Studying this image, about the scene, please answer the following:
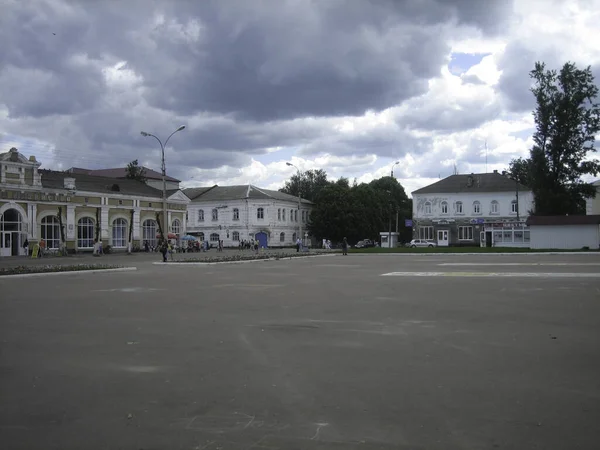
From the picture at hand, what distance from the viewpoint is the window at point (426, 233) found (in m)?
81.0

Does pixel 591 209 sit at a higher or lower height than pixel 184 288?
higher

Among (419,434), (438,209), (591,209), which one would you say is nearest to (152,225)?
(438,209)

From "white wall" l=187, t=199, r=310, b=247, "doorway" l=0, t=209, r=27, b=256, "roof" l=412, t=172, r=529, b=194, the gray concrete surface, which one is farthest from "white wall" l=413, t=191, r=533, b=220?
the gray concrete surface

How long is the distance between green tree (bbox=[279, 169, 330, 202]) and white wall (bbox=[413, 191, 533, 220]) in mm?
33258

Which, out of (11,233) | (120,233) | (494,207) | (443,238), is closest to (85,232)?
(120,233)

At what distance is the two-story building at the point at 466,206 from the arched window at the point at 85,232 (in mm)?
48488

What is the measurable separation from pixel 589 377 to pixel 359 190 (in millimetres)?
80104

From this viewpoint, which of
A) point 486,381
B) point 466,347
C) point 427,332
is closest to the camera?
point 486,381

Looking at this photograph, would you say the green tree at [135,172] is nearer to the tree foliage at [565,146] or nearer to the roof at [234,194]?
the roof at [234,194]

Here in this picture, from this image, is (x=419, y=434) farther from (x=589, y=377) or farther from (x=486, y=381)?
(x=589, y=377)

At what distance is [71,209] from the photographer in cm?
5281

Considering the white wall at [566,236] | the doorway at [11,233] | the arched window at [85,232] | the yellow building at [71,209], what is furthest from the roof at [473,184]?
the doorway at [11,233]

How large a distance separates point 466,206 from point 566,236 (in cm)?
2692

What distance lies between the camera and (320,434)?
4.56 metres
